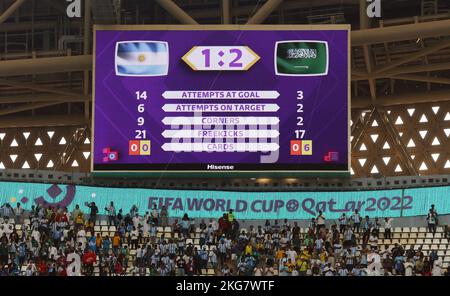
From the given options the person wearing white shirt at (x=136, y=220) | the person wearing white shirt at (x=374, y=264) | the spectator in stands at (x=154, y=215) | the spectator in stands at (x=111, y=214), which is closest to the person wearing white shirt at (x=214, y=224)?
the spectator in stands at (x=154, y=215)

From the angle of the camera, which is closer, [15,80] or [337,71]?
[337,71]

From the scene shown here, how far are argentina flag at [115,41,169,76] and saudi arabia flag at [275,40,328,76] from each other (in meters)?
4.05

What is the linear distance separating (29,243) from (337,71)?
12.2 m

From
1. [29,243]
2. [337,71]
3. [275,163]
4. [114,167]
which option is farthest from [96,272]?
[337,71]

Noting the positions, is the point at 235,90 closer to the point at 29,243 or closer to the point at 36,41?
the point at 29,243

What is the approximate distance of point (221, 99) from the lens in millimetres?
38375

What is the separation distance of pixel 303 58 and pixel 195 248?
8717mm

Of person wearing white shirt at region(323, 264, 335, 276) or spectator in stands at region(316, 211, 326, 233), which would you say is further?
spectator in stands at region(316, 211, 326, 233)

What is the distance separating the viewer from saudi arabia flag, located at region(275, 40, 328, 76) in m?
38.5

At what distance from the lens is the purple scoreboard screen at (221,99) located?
3778cm

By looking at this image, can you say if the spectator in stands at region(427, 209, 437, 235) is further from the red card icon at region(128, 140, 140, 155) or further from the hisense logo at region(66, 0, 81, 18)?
the hisense logo at region(66, 0, 81, 18)

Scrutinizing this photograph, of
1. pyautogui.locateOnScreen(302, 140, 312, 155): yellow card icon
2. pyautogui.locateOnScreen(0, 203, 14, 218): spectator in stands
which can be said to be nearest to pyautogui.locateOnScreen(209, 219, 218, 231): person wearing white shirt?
pyautogui.locateOnScreen(302, 140, 312, 155): yellow card icon

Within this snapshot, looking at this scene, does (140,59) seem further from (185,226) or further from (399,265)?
(399,265)
